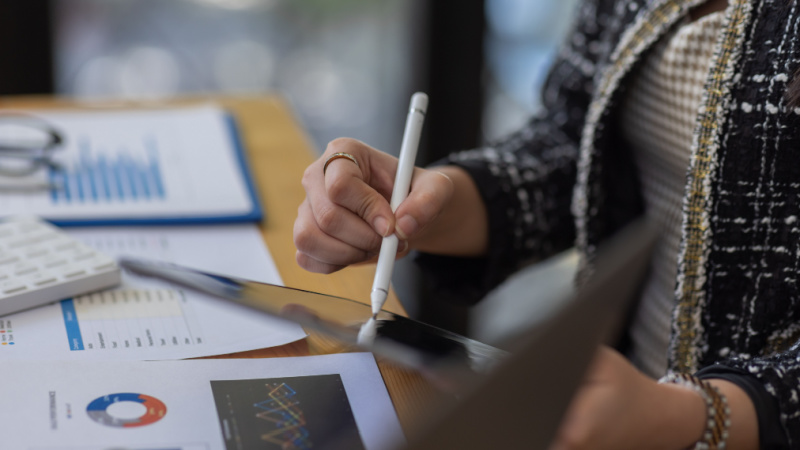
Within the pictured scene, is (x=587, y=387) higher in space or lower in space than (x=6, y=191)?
lower

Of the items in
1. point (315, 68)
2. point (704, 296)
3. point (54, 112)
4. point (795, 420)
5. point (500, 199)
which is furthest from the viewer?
point (315, 68)

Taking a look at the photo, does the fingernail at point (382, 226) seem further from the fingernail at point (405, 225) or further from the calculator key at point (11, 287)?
the calculator key at point (11, 287)

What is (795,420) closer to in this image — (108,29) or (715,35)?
(715,35)

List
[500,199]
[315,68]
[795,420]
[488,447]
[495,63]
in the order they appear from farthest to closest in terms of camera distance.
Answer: [315,68]
[495,63]
[500,199]
[795,420]
[488,447]

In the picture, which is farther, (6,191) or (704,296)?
(6,191)

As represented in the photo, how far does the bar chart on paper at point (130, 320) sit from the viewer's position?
43 centimetres

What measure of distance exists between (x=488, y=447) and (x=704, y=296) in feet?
1.07

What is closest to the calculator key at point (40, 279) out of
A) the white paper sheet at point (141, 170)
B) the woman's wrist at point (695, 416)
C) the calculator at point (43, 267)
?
the calculator at point (43, 267)

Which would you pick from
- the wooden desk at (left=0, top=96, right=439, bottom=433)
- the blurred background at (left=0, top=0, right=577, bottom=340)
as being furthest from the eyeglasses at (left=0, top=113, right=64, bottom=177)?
the blurred background at (left=0, top=0, right=577, bottom=340)

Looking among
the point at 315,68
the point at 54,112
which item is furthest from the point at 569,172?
the point at 315,68

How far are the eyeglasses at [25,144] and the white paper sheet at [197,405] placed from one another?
38cm

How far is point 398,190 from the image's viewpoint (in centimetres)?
49

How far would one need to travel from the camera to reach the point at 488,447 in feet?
0.88

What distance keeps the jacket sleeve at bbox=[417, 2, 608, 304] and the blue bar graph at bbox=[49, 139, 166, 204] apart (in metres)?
0.26
